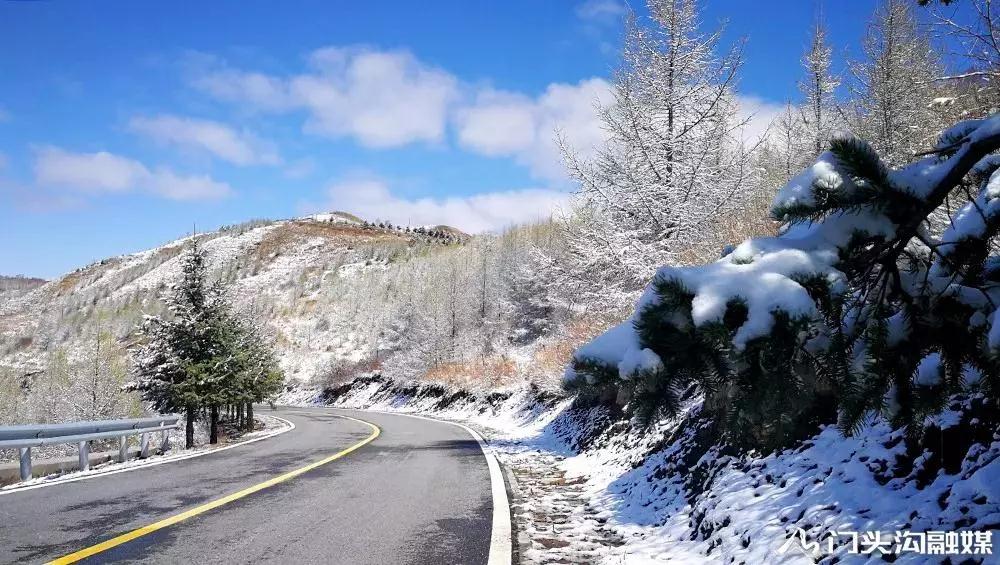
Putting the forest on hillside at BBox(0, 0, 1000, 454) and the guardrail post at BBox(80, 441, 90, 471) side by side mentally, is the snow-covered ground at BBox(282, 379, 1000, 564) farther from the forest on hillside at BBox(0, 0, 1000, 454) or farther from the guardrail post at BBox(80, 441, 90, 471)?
the guardrail post at BBox(80, 441, 90, 471)

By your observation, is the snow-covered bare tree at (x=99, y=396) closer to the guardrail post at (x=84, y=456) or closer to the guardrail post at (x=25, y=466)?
the guardrail post at (x=84, y=456)

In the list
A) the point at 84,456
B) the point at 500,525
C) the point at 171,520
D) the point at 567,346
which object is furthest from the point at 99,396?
the point at 500,525

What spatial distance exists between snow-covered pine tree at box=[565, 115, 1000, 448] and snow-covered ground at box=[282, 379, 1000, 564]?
1506 millimetres

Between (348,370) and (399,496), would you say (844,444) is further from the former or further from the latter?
(348,370)

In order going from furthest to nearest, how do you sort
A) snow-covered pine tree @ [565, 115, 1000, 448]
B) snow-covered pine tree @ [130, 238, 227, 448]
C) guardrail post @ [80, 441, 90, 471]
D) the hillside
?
the hillside → snow-covered pine tree @ [130, 238, 227, 448] → guardrail post @ [80, 441, 90, 471] → snow-covered pine tree @ [565, 115, 1000, 448]

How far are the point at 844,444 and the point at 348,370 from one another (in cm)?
6238

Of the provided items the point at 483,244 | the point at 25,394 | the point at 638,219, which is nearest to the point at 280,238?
the point at 25,394

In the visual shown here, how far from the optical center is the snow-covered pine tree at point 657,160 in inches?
462

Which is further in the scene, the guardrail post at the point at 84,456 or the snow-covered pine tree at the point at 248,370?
the snow-covered pine tree at the point at 248,370

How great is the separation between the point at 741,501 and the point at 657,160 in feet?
28.8

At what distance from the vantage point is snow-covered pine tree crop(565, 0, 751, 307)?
11727 mm

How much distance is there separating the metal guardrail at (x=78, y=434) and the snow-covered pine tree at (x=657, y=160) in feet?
34.5

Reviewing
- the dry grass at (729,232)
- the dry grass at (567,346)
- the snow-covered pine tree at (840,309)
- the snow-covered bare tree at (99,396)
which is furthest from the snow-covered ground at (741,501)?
the snow-covered bare tree at (99,396)

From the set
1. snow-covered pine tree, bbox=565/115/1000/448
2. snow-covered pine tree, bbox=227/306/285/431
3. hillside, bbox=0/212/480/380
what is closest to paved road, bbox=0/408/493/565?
snow-covered pine tree, bbox=565/115/1000/448
